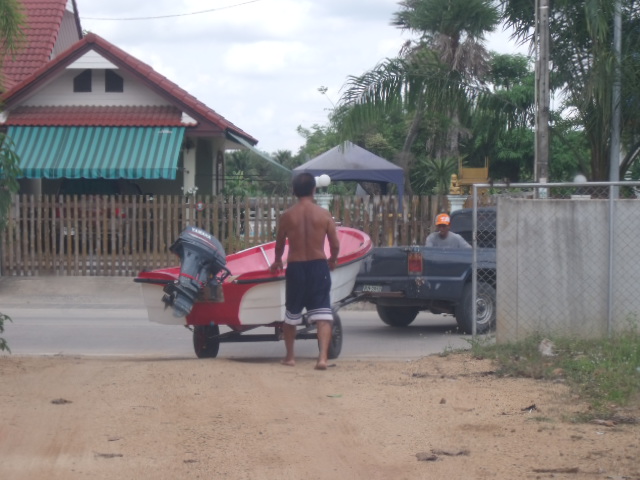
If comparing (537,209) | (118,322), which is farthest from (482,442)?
(118,322)

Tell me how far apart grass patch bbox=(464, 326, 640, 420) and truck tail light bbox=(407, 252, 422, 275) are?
2.12 metres

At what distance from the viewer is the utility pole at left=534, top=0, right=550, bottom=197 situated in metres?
15.4

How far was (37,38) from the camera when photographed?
28203mm

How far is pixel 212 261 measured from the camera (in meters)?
9.96

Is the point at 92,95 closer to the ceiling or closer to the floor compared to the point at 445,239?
closer to the ceiling

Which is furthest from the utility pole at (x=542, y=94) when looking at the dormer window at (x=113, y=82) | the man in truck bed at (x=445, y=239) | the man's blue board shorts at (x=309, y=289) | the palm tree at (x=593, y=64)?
the dormer window at (x=113, y=82)

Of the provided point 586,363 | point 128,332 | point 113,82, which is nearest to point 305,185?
point 586,363

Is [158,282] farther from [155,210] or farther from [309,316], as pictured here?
[155,210]

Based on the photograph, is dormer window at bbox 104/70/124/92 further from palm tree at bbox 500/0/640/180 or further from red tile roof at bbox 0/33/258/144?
palm tree at bbox 500/0/640/180

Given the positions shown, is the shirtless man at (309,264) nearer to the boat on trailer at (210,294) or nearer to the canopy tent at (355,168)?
the boat on trailer at (210,294)

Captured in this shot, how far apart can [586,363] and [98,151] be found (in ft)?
52.1

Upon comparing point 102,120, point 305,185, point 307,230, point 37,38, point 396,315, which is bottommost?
point 396,315

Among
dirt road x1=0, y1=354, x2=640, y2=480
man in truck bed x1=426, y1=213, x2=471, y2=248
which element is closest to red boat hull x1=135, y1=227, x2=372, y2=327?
dirt road x1=0, y1=354, x2=640, y2=480

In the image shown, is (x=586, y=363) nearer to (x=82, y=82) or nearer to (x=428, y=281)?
(x=428, y=281)
